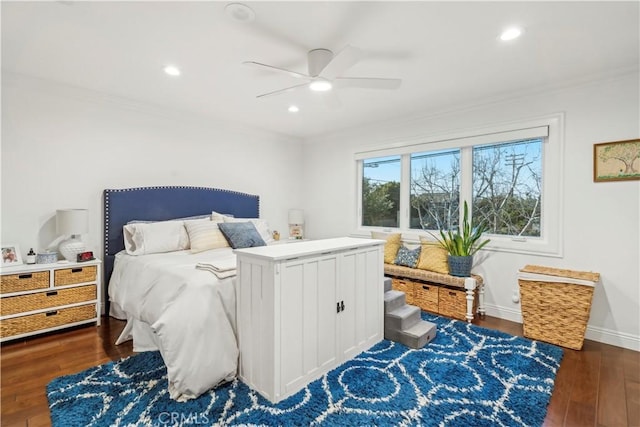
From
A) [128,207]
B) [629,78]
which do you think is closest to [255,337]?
[128,207]

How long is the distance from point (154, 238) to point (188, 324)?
167cm

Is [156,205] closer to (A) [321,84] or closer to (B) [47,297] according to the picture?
(B) [47,297]

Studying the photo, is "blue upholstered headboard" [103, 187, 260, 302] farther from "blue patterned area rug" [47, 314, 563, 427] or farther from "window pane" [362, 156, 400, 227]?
"window pane" [362, 156, 400, 227]

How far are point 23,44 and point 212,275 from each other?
2.28m

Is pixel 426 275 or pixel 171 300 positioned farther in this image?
pixel 426 275

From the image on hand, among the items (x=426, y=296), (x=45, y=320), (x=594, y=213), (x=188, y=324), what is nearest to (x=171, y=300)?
(x=188, y=324)

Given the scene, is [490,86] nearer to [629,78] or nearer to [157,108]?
[629,78]

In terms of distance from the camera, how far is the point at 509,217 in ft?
11.6

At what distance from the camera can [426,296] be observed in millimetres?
→ 3621

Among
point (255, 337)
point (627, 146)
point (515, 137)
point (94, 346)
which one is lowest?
point (94, 346)

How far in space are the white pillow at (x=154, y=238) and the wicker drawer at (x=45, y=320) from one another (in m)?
0.66

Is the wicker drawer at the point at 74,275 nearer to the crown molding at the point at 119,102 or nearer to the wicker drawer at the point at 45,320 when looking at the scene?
the wicker drawer at the point at 45,320

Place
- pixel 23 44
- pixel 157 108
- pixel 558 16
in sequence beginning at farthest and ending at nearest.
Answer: pixel 157 108 < pixel 23 44 < pixel 558 16

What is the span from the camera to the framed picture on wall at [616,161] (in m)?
2.71
